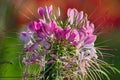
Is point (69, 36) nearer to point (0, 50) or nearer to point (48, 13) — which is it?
point (48, 13)

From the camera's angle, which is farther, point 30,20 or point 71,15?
point 30,20

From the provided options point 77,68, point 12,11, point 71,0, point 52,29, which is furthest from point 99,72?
point 71,0

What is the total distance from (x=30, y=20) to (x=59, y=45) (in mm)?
213

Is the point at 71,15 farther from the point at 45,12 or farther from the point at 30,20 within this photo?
the point at 30,20

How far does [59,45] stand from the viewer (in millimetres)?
1686

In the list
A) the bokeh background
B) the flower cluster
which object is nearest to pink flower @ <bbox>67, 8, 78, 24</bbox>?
the flower cluster

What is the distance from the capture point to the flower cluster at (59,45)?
1.65 meters

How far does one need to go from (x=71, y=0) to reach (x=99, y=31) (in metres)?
1.58

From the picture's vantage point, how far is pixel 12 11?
9.70 feet

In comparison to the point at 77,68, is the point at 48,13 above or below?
above

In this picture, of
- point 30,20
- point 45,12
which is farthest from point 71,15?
point 30,20

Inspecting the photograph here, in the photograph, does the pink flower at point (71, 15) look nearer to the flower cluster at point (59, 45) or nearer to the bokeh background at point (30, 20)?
the flower cluster at point (59, 45)

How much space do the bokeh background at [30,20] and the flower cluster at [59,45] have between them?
0.08 m

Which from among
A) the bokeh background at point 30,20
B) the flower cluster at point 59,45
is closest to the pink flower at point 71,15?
the flower cluster at point 59,45
